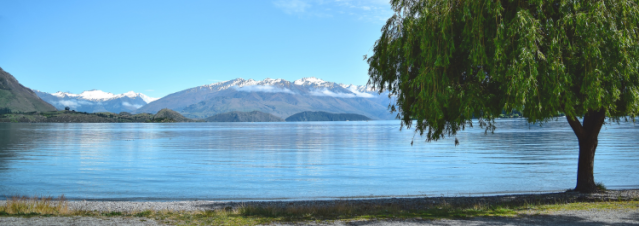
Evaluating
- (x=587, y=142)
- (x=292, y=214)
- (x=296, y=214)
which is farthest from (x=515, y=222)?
(x=587, y=142)

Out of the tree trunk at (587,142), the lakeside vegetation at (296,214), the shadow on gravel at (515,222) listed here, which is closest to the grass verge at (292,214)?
the lakeside vegetation at (296,214)

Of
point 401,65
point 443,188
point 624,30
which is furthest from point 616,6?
point 443,188

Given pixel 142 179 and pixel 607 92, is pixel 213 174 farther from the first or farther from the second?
pixel 607 92

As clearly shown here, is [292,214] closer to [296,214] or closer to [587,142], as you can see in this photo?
[296,214]

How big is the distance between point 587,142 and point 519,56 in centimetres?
931

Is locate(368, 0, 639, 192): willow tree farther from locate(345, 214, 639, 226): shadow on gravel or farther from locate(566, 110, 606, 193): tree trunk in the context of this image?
locate(345, 214, 639, 226): shadow on gravel

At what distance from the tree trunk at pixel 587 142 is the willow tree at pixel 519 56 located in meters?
1.79

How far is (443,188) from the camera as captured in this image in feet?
102

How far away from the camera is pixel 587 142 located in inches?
807

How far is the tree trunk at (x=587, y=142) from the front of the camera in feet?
65.6

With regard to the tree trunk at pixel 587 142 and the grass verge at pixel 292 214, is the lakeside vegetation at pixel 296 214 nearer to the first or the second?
the grass verge at pixel 292 214

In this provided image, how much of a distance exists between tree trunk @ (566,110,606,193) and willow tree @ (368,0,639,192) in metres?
1.79

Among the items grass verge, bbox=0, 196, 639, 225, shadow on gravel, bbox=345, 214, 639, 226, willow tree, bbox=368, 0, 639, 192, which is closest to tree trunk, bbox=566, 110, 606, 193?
willow tree, bbox=368, 0, 639, 192

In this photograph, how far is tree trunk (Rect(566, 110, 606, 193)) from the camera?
20000mm
